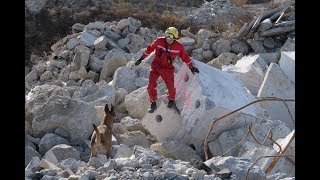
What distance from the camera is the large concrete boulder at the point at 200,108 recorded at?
7180 millimetres

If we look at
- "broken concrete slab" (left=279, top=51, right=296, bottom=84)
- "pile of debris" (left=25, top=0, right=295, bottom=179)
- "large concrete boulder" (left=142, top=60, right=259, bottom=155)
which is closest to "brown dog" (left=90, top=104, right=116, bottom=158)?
"pile of debris" (left=25, top=0, right=295, bottom=179)

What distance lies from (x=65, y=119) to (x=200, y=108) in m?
1.84

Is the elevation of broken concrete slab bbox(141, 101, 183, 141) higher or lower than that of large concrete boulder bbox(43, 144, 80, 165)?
lower

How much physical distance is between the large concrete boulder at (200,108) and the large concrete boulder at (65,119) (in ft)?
2.72

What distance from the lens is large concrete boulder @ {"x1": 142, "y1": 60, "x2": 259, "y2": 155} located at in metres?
7.18

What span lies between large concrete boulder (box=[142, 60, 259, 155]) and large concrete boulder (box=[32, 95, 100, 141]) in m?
0.83

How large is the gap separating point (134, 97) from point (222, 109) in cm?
193

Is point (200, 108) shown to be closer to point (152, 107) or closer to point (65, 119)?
point (152, 107)

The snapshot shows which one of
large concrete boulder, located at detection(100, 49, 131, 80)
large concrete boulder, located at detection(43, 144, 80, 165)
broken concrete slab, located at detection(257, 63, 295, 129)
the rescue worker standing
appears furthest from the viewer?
large concrete boulder, located at detection(100, 49, 131, 80)

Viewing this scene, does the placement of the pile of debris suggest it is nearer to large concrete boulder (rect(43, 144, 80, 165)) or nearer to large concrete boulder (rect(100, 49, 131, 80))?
large concrete boulder (rect(43, 144, 80, 165))

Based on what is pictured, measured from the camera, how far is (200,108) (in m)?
7.18

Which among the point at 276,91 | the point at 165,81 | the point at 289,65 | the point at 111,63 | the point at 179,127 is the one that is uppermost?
the point at 165,81

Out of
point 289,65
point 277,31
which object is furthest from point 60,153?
point 277,31

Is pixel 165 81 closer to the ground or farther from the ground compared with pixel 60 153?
farther from the ground
